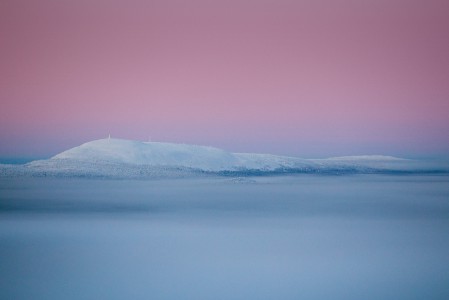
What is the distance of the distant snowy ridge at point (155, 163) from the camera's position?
33.9m

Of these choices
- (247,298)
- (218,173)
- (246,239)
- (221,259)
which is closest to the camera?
(247,298)

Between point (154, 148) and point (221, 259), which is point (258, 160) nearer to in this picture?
point (154, 148)

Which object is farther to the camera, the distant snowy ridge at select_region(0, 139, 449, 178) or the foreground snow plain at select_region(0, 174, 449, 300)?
the distant snowy ridge at select_region(0, 139, 449, 178)

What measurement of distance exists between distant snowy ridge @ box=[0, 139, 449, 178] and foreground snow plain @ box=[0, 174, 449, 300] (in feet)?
51.3

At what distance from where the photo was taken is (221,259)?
29.7 feet

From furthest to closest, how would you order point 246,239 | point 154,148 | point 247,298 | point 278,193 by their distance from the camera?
point 154,148, point 278,193, point 246,239, point 247,298

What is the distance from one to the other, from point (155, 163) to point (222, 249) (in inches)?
1175

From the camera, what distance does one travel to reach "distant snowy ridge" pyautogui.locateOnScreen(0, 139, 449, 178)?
33.9 m

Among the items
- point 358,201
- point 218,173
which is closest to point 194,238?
point 358,201

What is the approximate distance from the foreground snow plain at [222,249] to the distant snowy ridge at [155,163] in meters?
15.6

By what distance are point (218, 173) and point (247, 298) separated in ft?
104

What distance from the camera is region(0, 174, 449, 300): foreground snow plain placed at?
7141mm

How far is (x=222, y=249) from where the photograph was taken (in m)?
9.99

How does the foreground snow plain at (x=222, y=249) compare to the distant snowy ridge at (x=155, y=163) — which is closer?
the foreground snow plain at (x=222, y=249)
